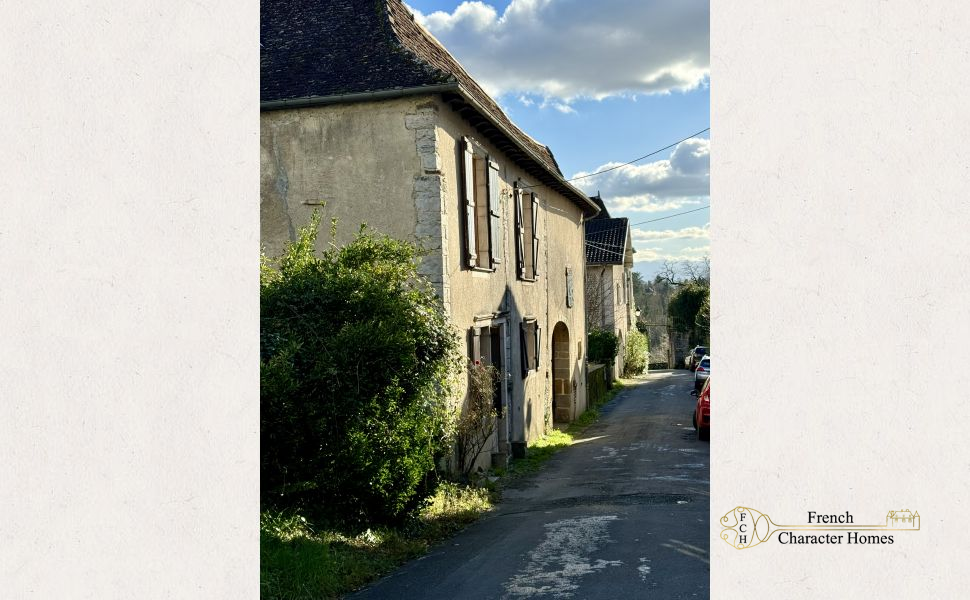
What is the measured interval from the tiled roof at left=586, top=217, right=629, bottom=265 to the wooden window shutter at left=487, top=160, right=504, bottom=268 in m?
22.1

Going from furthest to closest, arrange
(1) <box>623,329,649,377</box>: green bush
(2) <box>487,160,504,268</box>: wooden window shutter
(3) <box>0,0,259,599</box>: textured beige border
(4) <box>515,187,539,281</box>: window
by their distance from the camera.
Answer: (1) <box>623,329,649,377</box>: green bush < (4) <box>515,187,539,281</box>: window < (2) <box>487,160,504,268</box>: wooden window shutter < (3) <box>0,0,259,599</box>: textured beige border

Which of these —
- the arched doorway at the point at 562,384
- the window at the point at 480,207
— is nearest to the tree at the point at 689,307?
the arched doorway at the point at 562,384

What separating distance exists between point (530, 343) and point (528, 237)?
7.49 feet

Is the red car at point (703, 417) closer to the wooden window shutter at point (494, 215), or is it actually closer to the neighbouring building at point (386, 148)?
the neighbouring building at point (386, 148)

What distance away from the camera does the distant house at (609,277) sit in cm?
3447

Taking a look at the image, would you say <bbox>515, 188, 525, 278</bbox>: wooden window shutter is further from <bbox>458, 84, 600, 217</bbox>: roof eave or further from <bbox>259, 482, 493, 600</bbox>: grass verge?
<bbox>259, 482, 493, 600</bbox>: grass verge

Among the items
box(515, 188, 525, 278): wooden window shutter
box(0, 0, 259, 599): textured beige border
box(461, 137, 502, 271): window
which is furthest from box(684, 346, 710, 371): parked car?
box(0, 0, 259, 599): textured beige border

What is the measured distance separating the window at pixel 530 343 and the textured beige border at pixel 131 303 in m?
12.0

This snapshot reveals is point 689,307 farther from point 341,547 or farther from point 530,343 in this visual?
point 341,547

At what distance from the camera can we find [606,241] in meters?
37.5

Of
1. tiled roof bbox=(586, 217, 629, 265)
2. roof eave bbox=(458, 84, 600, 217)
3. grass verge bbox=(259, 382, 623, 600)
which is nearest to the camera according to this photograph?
grass verge bbox=(259, 382, 623, 600)

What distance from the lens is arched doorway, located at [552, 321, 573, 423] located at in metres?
19.9

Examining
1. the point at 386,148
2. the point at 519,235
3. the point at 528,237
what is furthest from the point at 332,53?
the point at 528,237
